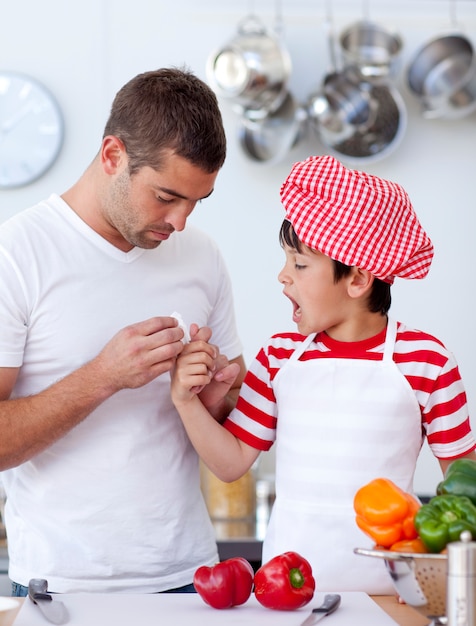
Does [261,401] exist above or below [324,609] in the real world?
above

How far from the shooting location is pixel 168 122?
5.09 feet

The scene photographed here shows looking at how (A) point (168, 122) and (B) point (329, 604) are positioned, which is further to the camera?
(A) point (168, 122)

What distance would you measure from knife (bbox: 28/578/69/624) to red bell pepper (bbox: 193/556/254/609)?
0.18 m

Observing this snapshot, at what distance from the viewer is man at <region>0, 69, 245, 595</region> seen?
4.98 ft

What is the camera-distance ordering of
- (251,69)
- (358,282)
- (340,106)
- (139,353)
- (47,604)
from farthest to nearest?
1. (340,106)
2. (251,69)
3. (358,282)
4. (139,353)
5. (47,604)

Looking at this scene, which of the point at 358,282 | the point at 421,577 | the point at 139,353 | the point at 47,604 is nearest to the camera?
the point at 421,577

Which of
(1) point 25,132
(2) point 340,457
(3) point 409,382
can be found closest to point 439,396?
(3) point 409,382

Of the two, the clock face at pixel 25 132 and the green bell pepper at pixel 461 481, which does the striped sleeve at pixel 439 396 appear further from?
the clock face at pixel 25 132

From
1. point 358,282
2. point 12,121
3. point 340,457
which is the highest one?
point 12,121

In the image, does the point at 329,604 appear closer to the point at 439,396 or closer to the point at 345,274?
the point at 439,396

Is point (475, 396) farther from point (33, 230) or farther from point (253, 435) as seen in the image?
point (33, 230)

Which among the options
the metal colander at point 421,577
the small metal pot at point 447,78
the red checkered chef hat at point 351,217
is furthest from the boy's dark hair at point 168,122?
the small metal pot at point 447,78

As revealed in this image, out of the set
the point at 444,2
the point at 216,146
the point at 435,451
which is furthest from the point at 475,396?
the point at 216,146

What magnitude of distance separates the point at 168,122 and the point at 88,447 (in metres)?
0.54
